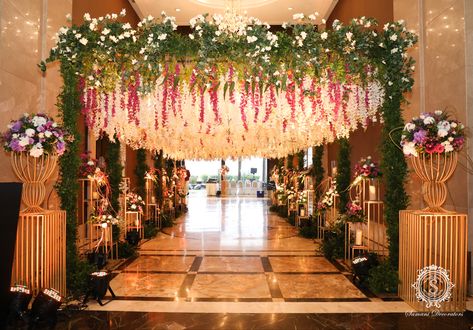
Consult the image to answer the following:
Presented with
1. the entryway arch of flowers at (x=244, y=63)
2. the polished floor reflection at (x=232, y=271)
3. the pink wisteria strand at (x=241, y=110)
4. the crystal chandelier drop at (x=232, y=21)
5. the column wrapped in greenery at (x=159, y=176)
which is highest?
the crystal chandelier drop at (x=232, y=21)

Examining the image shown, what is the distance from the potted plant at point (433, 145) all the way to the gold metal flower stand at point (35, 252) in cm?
386

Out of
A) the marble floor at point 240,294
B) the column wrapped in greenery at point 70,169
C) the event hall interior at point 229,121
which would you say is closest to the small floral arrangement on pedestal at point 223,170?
the marble floor at point 240,294

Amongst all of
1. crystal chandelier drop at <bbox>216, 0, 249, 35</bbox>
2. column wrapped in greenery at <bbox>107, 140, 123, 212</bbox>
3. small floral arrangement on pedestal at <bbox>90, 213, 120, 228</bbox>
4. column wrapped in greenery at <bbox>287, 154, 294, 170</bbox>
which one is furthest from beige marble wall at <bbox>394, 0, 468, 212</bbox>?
column wrapped in greenery at <bbox>287, 154, 294, 170</bbox>

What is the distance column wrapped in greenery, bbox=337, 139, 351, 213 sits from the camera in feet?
27.7

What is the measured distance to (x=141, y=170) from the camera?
34.5 ft

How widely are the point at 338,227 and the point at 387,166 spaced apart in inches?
98.6

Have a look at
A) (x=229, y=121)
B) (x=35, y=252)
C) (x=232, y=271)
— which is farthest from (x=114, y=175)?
(x=35, y=252)

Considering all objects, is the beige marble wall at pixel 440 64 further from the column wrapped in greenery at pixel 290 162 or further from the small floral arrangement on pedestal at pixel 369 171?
the column wrapped in greenery at pixel 290 162

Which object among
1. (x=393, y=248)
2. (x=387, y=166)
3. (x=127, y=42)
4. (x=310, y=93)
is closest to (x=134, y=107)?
(x=127, y=42)

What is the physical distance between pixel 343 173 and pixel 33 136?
20.4 ft

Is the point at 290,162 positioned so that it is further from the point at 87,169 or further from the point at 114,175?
the point at 87,169

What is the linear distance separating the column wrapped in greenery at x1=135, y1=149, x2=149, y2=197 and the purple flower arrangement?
629cm

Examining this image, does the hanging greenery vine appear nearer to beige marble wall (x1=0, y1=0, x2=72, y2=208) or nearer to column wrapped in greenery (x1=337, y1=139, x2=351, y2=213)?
column wrapped in greenery (x1=337, y1=139, x2=351, y2=213)

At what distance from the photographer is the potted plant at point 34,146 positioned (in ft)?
13.0
